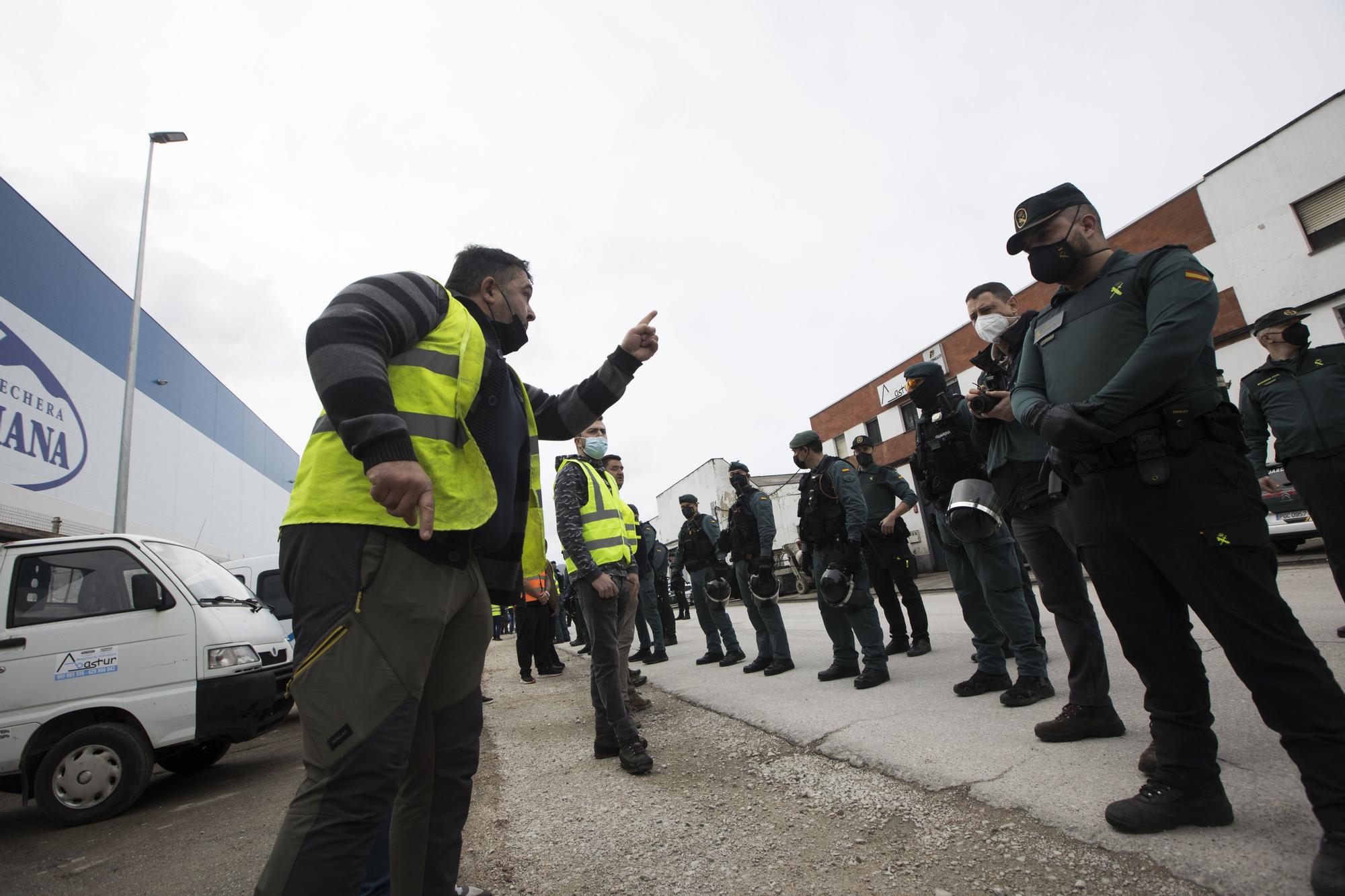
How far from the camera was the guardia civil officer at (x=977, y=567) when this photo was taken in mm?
3570

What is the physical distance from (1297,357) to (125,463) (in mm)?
16155

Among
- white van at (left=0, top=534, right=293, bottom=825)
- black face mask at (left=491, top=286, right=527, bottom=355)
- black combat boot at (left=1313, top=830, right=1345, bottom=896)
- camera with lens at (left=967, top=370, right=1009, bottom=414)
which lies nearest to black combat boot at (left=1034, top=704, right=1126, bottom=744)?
black combat boot at (left=1313, top=830, right=1345, bottom=896)

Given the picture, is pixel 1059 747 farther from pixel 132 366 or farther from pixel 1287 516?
pixel 132 366

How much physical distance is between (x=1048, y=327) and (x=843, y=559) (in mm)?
2818

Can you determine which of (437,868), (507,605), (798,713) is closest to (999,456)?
(798,713)

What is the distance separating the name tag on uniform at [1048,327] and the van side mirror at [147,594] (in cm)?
560

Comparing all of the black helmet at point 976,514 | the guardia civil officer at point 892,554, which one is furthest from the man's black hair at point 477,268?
the guardia civil officer at point 892,554

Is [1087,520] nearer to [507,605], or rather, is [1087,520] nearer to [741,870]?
[741,870]

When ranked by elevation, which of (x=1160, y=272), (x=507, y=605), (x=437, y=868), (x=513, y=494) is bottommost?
(x=437, y=868)

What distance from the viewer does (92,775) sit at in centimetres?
433

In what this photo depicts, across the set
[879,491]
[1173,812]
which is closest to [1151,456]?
[1173,812]

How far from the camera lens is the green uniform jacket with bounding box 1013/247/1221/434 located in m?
1.91

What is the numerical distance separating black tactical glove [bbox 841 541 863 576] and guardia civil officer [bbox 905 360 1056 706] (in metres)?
0.59

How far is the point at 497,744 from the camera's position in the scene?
14.8 ft
